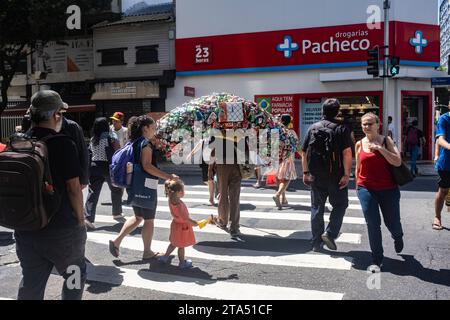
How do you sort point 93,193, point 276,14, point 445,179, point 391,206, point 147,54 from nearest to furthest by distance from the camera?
point 391,206 → point 445,179 → point 93,193 → point 276,14 → point 147,54

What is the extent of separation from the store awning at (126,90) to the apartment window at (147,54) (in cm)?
127

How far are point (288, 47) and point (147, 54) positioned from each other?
6.76m

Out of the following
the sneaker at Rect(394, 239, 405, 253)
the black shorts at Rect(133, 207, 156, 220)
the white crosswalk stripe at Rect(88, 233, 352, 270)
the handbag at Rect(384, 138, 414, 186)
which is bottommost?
the white crosswalk stripe at Rect(88, 233, 352, 270)

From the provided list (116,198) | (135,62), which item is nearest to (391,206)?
(116,198)

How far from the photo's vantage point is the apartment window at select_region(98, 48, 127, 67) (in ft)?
73.4

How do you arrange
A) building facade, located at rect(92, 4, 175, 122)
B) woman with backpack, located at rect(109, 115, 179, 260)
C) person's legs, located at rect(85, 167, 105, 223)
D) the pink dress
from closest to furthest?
the pink dress
woman with backpack, located at rect(109, 115, 179, 260)
person's legs, located at rect(85, 167, 105, 223)
building facade, located at rect(92, 4, 175, 122)

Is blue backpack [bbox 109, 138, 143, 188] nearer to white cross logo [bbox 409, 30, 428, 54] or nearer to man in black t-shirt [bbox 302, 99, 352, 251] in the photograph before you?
man in black t-shirt [bbox 302, 99, 352, 251]

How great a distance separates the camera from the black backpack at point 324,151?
5.69m

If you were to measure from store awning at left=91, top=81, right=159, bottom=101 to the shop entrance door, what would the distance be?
33.6 ft

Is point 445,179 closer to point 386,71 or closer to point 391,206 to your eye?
point 391,206

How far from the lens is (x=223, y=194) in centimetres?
695

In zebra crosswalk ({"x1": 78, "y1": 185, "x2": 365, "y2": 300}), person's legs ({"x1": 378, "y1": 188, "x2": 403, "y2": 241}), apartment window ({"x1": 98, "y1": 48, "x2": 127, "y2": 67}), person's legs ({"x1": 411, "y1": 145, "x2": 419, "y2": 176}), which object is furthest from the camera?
apartment window ({"x1": 98, "y1": 48, "x2": 127, "y2": 67})

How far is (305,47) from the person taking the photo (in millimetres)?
18594

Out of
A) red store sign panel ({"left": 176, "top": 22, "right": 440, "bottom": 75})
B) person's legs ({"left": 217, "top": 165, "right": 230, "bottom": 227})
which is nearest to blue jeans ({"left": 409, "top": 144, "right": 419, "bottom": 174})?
red store sign panel ({"left": 176, "top": 22, "right": 440, "bottom": 75})
